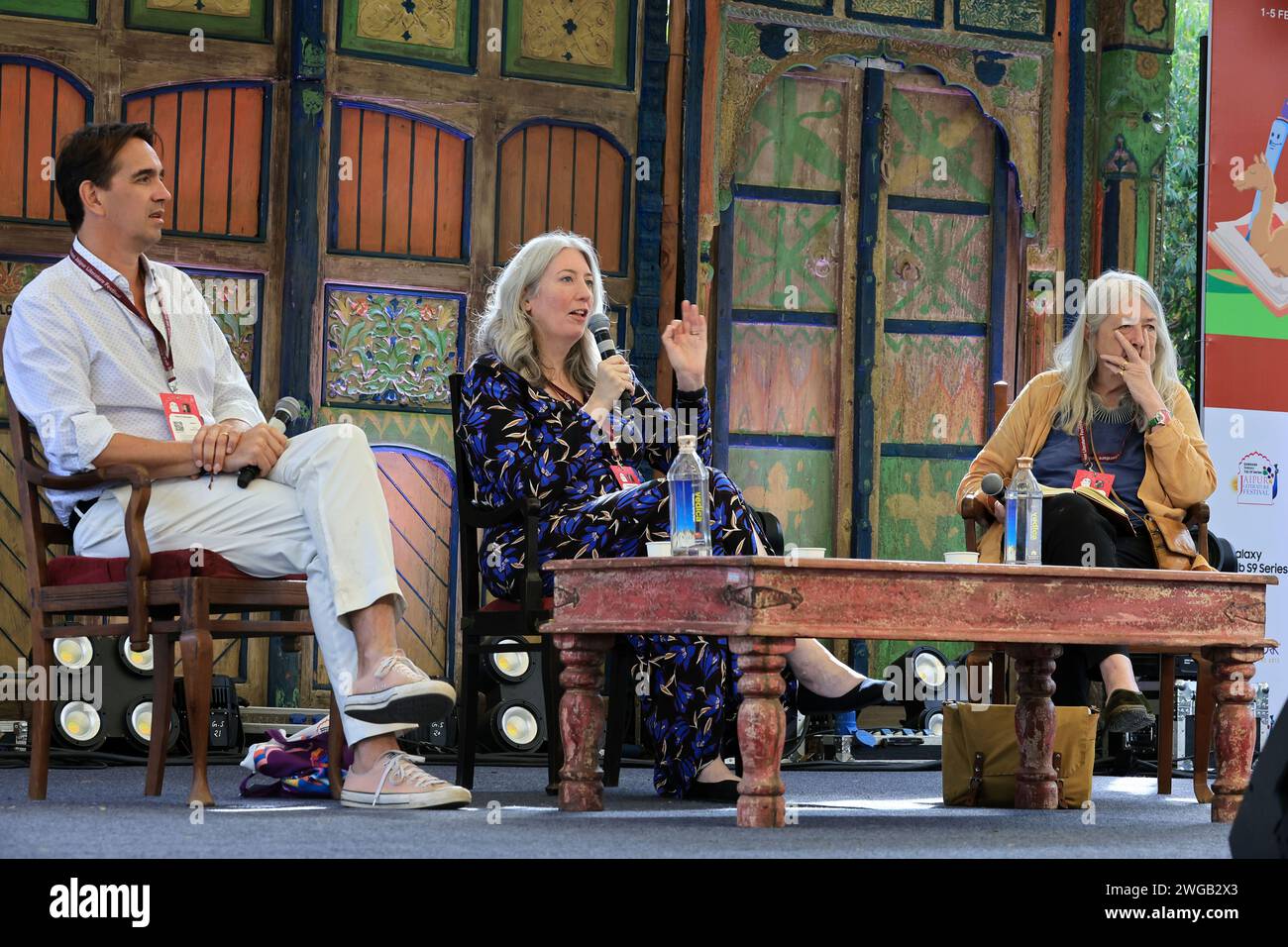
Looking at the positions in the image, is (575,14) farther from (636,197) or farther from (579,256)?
(579,256)

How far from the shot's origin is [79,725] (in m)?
→ 5.06

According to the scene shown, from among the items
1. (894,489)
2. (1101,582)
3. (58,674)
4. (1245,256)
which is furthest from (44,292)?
(1245,256)

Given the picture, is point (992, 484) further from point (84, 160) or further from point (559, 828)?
point (84, 160)

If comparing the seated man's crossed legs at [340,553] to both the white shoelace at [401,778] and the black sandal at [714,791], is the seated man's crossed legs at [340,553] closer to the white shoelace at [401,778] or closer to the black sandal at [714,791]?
the white shoelace at [401,778]

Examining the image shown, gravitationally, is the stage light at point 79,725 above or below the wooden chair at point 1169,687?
below

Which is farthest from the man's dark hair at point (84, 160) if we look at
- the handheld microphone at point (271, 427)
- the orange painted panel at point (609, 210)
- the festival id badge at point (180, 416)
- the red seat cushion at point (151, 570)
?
the orange painted panel at point (609, 210)

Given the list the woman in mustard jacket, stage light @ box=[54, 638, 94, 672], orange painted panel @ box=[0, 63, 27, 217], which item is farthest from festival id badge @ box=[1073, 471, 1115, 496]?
orange painted panel @ box=[0, 63, 27, 217]

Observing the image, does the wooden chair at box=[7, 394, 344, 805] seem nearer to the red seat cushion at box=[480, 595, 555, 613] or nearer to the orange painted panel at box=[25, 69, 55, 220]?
the red seat cushion at box=[480, 595, 555, 613]

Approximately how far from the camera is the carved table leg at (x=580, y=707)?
3.51 meters

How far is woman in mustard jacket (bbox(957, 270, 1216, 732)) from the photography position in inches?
172

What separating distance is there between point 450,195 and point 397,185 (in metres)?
0.19

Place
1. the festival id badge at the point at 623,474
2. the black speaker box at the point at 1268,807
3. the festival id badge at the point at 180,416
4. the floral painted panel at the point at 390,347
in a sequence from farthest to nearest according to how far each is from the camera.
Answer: the floral painted panel at the point at 390,347 → the festival id badge at the point at 623,474 → the festival id badge at the point at 180,416 → the black speaker box at the point at 1268,807

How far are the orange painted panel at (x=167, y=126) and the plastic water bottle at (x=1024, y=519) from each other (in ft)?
10.0
